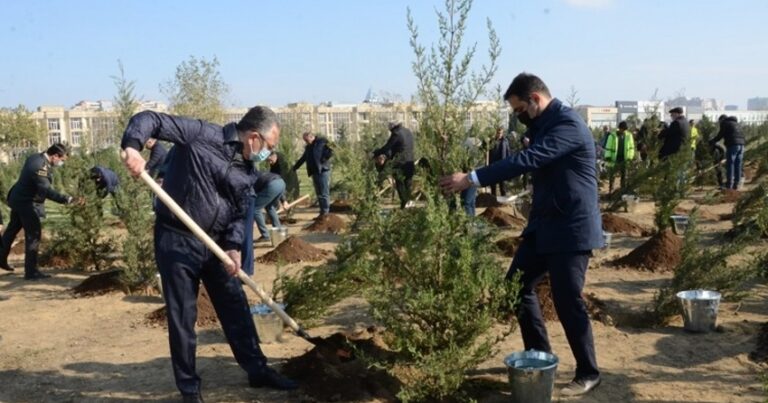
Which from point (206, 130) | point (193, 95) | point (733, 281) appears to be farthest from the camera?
point (193, 95)

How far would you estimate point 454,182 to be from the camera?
3715 mm

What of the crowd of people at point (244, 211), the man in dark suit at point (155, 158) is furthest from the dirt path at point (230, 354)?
the man in dark suit at point (155, 158)

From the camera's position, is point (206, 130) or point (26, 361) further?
point (26, 361)

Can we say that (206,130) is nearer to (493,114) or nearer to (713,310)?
(493,114)

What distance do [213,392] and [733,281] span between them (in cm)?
421

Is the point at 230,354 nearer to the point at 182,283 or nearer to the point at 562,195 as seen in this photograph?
the point at 182,283

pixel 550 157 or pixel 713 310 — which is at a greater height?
pixel 550 157

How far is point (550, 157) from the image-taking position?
12.8 feet

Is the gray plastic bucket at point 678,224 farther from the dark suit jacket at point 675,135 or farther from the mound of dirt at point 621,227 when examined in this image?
the dark suit jacket at point 675,135

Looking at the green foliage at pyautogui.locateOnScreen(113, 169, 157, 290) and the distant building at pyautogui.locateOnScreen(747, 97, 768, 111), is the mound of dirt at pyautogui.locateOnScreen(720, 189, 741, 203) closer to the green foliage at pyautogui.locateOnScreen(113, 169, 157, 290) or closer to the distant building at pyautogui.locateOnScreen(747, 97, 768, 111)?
the green foliage at pyautogui.locateOnScreen(113, 169, 157, 290)

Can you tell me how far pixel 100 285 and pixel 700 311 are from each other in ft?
18.9

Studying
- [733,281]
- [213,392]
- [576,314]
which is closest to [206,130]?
[213,392]

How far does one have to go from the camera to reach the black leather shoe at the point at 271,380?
4.27m

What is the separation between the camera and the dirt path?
4.34 m
